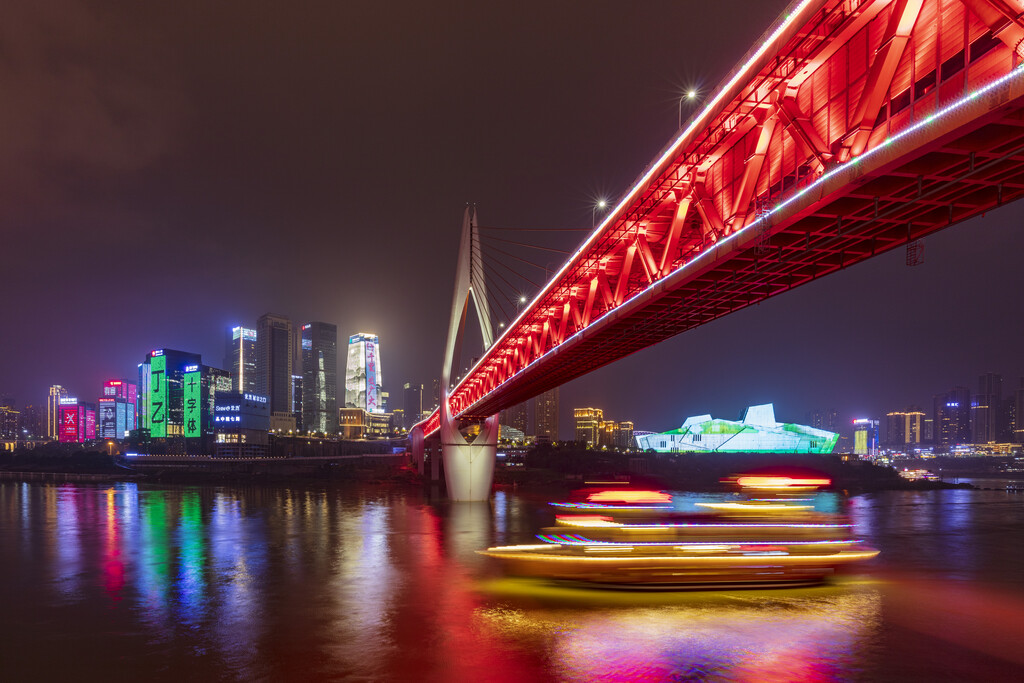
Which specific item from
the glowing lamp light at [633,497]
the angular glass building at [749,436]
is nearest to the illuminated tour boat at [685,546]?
the glowing lamp light at [633,497]

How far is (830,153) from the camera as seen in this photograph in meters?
11.5

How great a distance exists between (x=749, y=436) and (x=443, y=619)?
137m

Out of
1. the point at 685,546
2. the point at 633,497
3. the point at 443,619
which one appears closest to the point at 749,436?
the point at 633,497

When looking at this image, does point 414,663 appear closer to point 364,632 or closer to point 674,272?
point 364,632

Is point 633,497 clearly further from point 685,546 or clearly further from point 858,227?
point 858,227

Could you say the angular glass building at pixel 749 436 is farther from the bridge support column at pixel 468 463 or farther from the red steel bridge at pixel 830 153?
the red steel bridge at pixel 830 153

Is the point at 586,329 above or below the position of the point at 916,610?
above

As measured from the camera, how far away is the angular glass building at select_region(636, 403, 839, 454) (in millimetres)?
137625

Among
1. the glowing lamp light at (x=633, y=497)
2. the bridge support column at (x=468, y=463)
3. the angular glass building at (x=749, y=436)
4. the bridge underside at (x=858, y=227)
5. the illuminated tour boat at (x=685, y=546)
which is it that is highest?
the bridge underside at (x=858, y=227)

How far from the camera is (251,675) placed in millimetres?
13211

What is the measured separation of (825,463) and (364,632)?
12238 centimetres

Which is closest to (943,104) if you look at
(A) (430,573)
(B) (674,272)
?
(B) (674,272)

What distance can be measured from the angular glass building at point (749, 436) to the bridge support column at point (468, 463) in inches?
3733

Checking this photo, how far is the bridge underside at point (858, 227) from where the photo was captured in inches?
386
